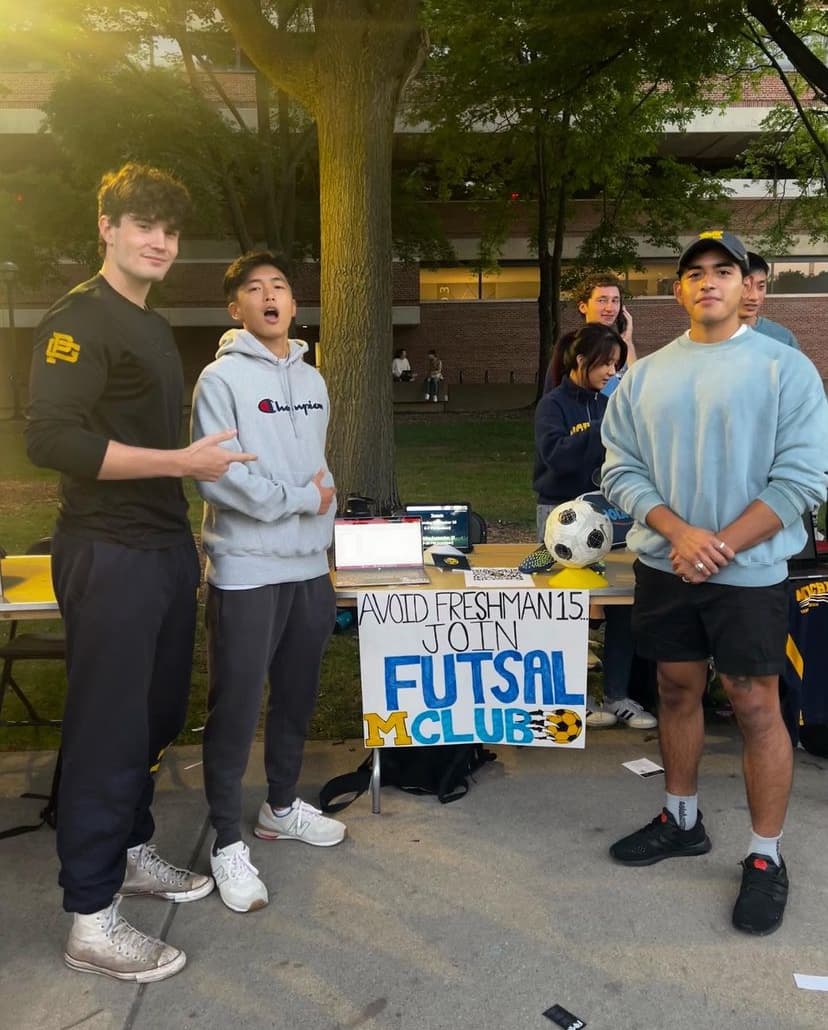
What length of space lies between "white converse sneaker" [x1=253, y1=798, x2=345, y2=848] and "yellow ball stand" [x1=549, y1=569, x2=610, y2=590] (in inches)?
49.7

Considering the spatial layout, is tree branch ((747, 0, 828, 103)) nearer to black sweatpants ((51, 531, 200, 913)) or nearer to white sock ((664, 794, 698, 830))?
white sock ((664, 794, 698, 830))

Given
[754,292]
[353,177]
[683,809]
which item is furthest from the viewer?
[353,177]

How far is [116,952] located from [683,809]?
1917 millimetres

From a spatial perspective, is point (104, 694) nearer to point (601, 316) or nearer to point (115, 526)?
point (115, 526)

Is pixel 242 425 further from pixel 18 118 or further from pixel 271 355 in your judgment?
pixel 18 118

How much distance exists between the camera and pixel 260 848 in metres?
3.27

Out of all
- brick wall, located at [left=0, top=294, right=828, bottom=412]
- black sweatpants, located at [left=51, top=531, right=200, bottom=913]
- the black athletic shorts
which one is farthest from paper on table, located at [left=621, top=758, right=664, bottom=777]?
brick wall, located at [left=0, top=294, right=828, bottom=412]

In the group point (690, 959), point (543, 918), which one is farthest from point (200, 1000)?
point (690, 959)

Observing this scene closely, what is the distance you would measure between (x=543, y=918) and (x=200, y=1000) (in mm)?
1059

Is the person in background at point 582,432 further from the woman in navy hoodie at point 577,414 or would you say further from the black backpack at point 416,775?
the black backpack at point 416,775

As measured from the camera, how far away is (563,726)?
3600 mm

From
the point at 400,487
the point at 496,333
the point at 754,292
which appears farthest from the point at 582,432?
the point at 496,333

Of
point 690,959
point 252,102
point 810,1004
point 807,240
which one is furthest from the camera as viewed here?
point 807,240

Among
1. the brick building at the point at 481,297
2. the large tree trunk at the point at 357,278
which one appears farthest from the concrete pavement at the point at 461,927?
the brick building at the point at 481,297
